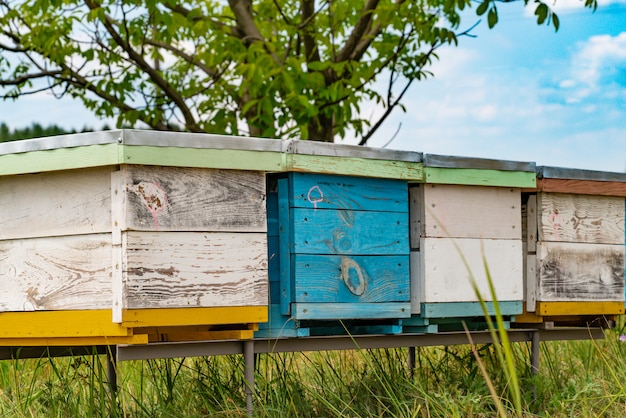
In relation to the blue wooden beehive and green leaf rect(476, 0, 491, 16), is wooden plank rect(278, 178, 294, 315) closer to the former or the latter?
the blue wooden beehive

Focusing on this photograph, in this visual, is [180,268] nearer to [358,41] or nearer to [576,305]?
[576,305]

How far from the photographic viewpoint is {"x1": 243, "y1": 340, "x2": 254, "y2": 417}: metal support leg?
3492 mm

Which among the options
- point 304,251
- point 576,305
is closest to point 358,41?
point 576,305

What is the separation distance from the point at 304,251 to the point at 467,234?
947 mm

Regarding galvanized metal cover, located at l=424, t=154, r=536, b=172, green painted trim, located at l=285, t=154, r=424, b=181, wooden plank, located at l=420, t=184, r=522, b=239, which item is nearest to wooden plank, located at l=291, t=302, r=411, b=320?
wooden plank, located at l=420, t=184, r=522, b=239

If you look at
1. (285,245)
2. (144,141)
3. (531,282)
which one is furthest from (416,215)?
(144,141)

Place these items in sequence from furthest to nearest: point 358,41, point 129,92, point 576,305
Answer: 1. point 129,92
2. point 358,41
3. point 576,305

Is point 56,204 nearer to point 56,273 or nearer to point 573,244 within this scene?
point 56,273

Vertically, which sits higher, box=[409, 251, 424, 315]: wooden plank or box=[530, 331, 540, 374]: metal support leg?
box=[409, 251, 424, 315]: wooden plank

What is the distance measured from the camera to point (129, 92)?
7.52 m

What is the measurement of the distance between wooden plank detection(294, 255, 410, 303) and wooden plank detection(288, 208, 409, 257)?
0.12 feet

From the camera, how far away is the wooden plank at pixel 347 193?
355 cm

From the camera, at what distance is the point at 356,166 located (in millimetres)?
3699

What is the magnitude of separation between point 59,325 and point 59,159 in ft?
2.35
